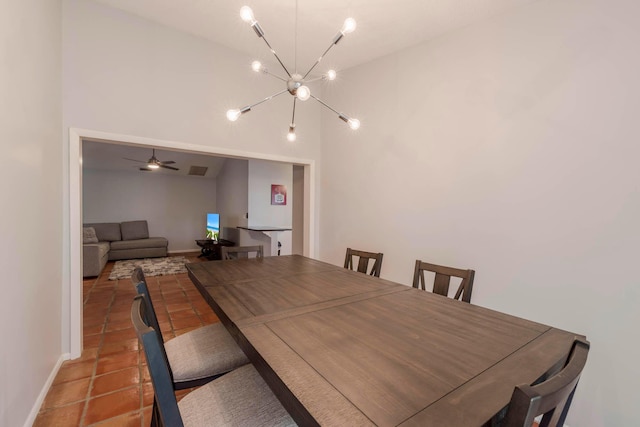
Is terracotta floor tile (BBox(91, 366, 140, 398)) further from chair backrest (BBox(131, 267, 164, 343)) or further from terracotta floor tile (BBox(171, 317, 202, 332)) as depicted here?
chair backrest (BBox(131, 267, 164, 343))

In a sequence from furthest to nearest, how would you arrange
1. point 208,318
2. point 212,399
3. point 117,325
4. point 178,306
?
point 178,306 < point 208,318 < point 117,325 < point 212,399

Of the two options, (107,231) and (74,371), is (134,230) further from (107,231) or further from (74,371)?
(74,371)

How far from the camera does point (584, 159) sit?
169 centimetres

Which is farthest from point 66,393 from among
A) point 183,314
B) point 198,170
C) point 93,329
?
point 198,170

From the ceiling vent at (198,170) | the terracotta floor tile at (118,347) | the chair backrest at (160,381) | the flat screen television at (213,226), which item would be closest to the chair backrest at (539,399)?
the chair backrest at (160,381)

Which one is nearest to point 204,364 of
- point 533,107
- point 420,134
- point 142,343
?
point 142,343

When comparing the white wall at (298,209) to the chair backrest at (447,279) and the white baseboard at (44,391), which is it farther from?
the white baseboard at (44,391)

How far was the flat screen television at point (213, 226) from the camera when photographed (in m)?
7.33

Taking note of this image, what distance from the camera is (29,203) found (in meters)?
1.56

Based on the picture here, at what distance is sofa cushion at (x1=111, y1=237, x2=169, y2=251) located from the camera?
6.31 m

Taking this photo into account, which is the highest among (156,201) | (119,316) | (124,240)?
(156,201)

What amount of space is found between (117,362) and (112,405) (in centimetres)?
58

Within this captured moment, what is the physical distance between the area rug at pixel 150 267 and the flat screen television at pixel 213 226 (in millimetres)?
1013

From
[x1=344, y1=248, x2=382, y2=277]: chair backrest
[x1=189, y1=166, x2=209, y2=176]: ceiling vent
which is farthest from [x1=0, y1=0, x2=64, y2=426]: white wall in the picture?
[x1=189, y1=166, x2=209, y2=176]: ceiling vent
